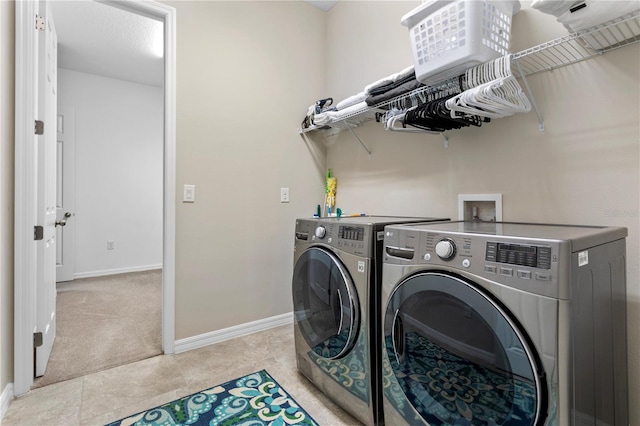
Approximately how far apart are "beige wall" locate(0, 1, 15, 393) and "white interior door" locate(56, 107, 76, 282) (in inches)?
109

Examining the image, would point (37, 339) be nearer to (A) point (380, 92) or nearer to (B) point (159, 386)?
(B) point (159, 386)

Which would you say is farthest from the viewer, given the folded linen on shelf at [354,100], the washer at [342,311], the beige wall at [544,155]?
the folded linen on shelf at [354,100]

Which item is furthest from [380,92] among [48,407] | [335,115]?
[48,407]

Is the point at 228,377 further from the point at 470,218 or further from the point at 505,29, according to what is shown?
the point at 505,29

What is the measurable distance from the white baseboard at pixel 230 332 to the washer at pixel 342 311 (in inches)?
29.4

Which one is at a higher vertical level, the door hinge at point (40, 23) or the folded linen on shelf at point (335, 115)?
the door hinge at point (40, 23)

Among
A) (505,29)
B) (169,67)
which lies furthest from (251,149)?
(505,29)

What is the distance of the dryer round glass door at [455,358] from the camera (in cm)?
83

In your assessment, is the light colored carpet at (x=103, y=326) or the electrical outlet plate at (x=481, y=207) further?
the light colored carpet at (x=103, y=326)

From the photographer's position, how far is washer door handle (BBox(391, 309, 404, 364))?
44.9 inches

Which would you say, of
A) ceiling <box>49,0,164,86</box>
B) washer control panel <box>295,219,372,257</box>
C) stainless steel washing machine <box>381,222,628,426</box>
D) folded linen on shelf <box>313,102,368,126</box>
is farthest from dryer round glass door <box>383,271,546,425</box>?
ceiling <box>49,0,164,86</box>

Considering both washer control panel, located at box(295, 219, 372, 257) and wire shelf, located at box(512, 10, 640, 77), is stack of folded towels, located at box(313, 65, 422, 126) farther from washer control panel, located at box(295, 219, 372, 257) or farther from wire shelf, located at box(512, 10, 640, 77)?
washer control panel, located at box(295, 219, 372, 257)

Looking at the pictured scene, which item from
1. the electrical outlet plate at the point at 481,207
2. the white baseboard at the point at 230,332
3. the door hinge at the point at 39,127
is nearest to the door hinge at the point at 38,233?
the door hinge at the point at 39,127

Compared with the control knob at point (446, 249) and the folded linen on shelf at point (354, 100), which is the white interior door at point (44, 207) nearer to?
the folded linen on shelf at point (354, 100)
